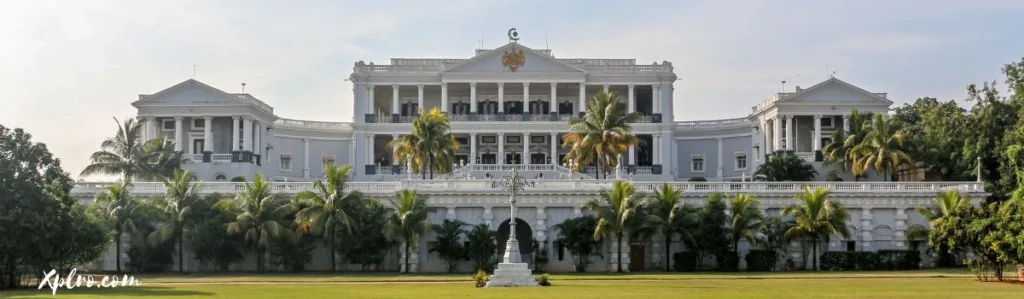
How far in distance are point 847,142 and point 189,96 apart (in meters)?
49.2

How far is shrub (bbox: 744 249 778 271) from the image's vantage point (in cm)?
7306

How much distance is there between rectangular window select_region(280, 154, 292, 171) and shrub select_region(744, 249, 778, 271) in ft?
159

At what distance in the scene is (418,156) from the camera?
8438cm

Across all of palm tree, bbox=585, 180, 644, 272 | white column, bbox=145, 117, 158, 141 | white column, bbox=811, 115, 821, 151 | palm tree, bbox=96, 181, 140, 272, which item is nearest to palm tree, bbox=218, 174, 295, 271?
palm tree, bbox=96, 181, 140, 272

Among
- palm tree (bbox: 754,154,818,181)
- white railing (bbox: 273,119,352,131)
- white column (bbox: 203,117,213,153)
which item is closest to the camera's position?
palm tree (bbox: 754,154,818,181)

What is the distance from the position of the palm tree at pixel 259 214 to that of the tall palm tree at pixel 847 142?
136ft

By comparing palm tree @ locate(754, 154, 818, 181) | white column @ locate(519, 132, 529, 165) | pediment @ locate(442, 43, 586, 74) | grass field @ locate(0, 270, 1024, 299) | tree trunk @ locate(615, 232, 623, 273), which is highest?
pediment @ locate(442, 43, 586, 74)

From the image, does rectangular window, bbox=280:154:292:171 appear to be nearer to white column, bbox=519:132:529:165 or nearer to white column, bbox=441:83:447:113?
white column, bbox=441:83:447:113

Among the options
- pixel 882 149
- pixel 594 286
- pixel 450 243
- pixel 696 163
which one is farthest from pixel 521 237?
pixel 696 163

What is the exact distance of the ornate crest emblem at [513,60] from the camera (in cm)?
10775

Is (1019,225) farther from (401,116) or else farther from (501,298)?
(401,116)

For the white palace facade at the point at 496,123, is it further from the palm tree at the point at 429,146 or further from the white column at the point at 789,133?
the palm tree at the point at 429,146

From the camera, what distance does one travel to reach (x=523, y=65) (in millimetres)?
108125

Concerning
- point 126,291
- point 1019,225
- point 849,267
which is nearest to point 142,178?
point 126,291
